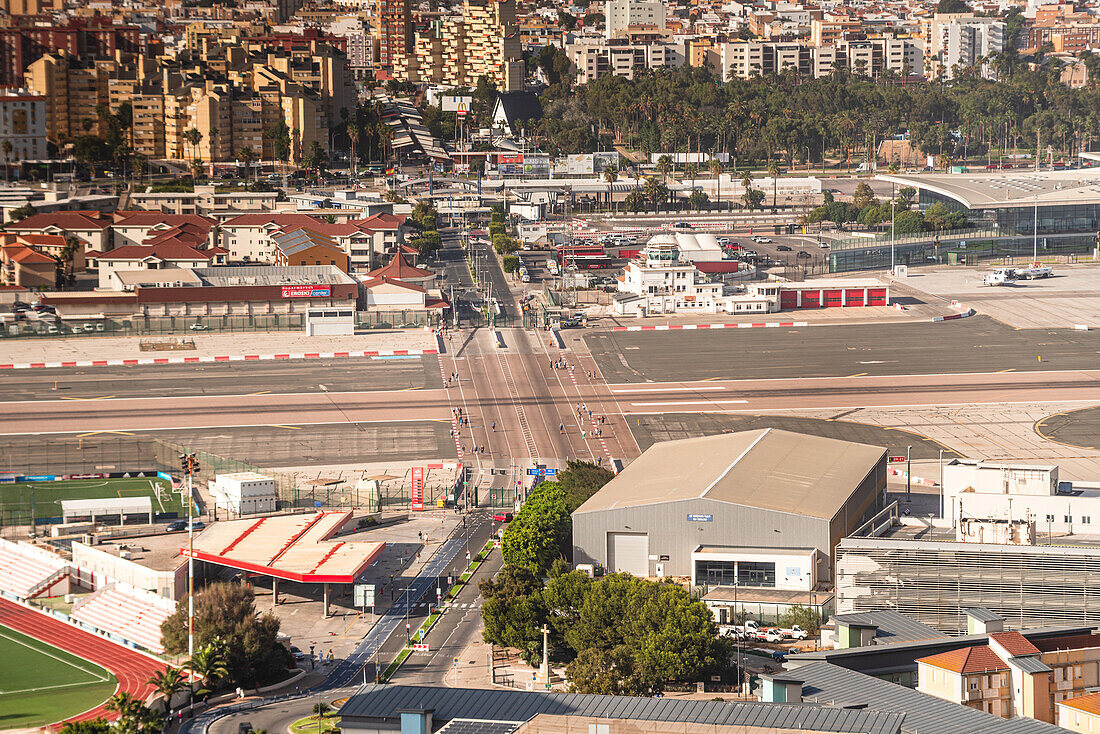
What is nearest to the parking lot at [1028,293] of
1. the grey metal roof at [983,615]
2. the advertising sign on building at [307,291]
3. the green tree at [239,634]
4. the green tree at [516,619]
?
the advertising sign on building at [307,291]

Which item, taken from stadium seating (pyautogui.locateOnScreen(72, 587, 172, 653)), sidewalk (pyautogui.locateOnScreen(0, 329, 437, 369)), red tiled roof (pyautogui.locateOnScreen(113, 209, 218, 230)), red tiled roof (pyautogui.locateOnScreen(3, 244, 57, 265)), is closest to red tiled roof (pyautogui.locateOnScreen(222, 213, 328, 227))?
red tiled roof (pyautogui.locateOnScreen(113, 209, 218, 230))

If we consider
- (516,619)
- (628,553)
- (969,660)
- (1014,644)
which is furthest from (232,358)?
(969,660)

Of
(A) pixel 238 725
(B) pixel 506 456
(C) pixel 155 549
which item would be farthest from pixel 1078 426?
(A) pixel 238 725

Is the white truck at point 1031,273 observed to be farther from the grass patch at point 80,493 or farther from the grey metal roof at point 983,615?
Answer: the grey metal roof at point 983,615

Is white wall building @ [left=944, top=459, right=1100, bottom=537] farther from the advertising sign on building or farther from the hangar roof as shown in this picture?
the advertising sign on building

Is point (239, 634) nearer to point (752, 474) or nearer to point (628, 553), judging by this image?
point (628, 553)
